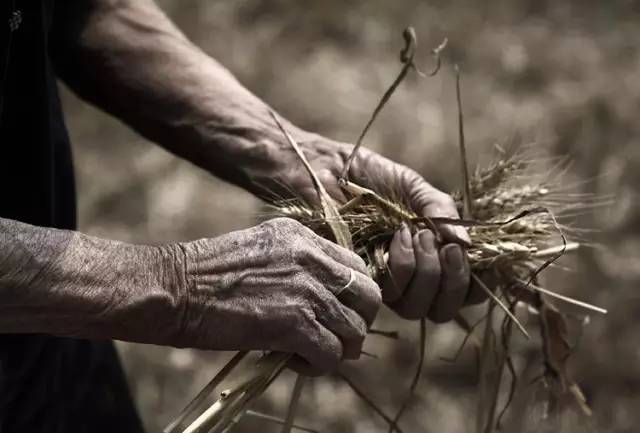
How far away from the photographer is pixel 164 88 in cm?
151

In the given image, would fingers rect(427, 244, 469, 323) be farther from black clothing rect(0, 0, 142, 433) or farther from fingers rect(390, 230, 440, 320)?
black clothing rect(0, 0, 142, 433)

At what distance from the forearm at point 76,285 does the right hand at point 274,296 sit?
0.12 feet

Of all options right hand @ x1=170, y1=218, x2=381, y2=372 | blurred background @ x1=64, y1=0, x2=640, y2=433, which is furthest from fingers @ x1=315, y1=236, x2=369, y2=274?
blurred background @ x1=64, y1=0, x2=640, y2=433

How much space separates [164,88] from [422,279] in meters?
0.48

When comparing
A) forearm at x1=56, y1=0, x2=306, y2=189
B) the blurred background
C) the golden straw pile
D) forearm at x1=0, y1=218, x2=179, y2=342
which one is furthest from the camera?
the blurred background

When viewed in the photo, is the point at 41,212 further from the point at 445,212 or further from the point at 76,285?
the point at 445,212

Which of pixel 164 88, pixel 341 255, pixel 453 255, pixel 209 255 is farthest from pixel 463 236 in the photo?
pixel 164 88

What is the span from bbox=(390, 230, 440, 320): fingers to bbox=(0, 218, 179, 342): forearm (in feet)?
1.17

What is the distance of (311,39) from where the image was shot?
3898mm

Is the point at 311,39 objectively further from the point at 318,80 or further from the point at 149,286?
the point at 149,286

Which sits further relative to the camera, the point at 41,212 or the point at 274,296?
the point at 41,212

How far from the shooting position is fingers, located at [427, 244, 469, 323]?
1.33 m

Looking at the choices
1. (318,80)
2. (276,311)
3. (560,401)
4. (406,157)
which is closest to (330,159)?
(276,311)

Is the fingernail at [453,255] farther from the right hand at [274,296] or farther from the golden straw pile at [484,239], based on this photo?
the right hand at [274,296]
